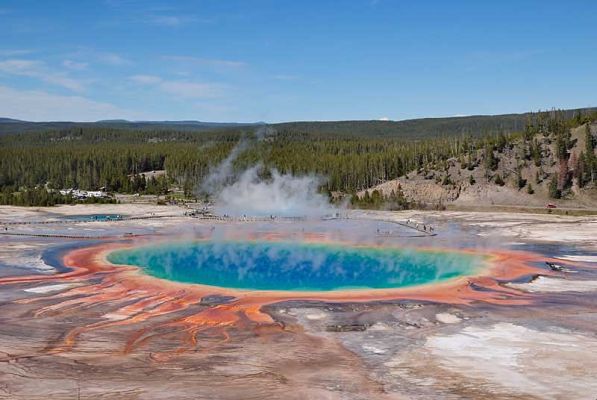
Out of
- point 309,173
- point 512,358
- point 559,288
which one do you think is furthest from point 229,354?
point 309,173

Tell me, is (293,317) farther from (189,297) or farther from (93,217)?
(93,217)

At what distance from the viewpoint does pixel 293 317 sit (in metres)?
23.7

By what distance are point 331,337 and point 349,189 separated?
224 ft

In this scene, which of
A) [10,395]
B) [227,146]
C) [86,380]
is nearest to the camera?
[10,395]

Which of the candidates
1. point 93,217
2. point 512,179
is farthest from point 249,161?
point 512,179

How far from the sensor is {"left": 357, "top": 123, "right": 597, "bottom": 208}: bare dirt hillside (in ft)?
234

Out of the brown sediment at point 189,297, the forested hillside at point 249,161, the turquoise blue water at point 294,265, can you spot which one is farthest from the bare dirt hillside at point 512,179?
the brown sediment at point 189,297

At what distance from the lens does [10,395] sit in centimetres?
1540

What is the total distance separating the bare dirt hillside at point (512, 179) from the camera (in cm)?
7138

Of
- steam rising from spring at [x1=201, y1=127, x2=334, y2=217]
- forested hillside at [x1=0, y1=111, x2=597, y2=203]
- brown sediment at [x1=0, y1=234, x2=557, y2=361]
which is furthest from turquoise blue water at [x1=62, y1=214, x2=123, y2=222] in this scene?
brown sediment at [x1=0, y1=234, x2=557, y2=361]

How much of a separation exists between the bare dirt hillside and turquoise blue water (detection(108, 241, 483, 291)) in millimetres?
34928

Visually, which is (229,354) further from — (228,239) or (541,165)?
(541,165)

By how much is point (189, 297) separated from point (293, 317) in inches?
219

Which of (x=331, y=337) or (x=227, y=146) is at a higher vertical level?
(x=227, y=146)
